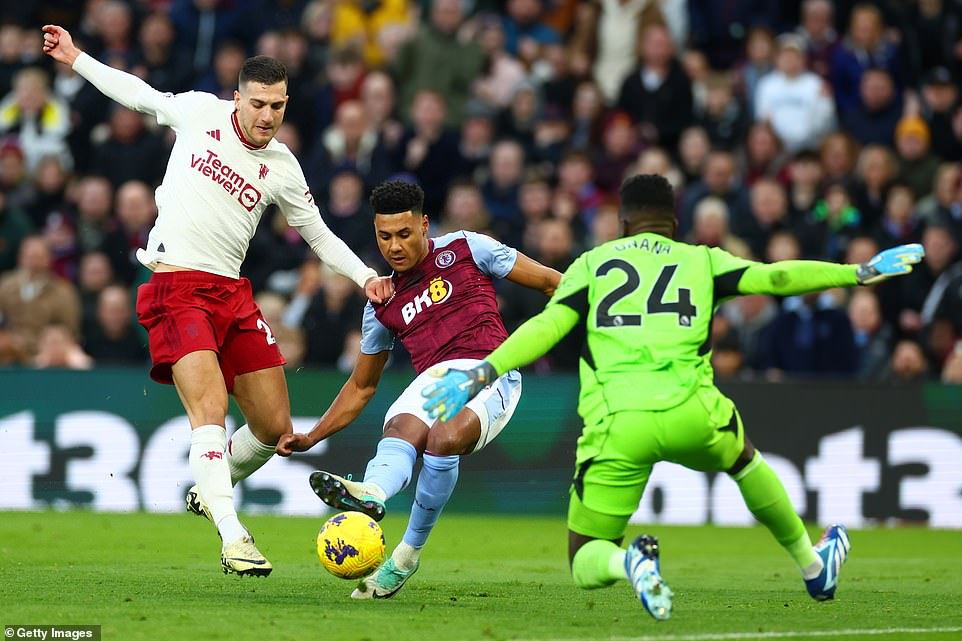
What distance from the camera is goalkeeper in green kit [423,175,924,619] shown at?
754cm

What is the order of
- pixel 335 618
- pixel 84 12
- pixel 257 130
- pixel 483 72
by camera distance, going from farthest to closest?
pixel 84 12 < pixel 483 72 < pixel 257 130 < pixel 335 618

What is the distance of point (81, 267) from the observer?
18250 mm

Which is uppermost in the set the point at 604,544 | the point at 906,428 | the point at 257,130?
the point at 257,130

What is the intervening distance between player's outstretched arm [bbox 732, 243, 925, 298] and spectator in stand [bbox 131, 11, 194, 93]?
13237 millimetres

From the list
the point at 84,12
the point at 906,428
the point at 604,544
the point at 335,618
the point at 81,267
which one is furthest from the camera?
the point at 84,12

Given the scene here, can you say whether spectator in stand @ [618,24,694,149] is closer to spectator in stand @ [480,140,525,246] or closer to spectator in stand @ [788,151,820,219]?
spectator in stand @ [480,140,525,246]

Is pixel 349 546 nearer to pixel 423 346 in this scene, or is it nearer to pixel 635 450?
pixel 423 346

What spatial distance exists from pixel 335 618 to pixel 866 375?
385 inches

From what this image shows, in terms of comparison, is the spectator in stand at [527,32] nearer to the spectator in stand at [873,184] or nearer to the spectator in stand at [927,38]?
the spectator in stand at [927,38]

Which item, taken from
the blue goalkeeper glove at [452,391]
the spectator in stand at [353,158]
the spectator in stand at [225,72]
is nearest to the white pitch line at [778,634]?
the blue goalkeeper glove at [452,391]

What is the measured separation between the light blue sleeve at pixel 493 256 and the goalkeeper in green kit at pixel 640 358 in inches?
77.6

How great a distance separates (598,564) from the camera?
753cm

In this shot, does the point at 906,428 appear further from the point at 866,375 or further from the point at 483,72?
the point at 483,72

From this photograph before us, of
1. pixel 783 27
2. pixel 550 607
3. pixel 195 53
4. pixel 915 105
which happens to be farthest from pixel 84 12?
pixel 550 607
